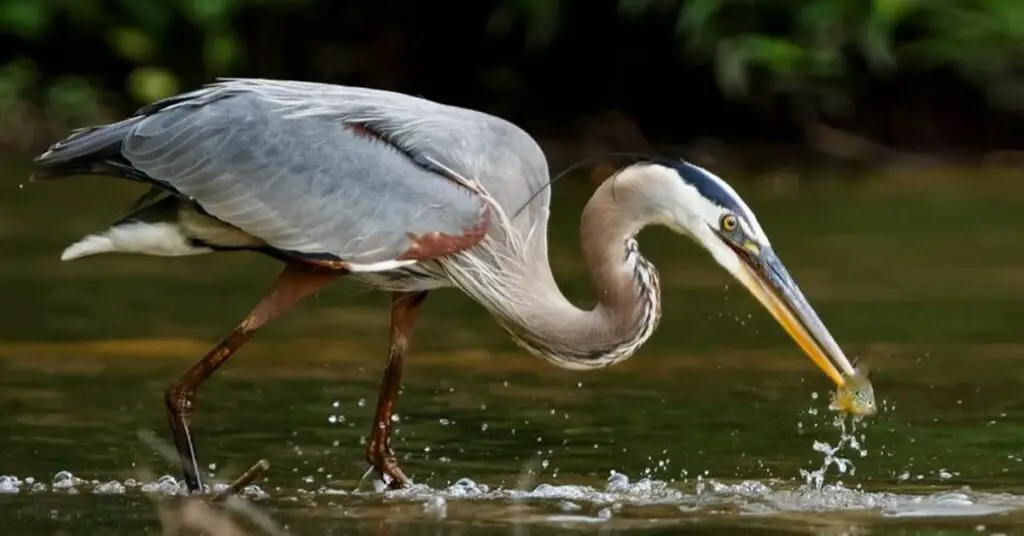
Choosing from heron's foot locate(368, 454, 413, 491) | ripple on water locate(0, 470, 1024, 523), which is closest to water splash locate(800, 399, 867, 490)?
ripple on water locate(0, 470, 1024, 523)

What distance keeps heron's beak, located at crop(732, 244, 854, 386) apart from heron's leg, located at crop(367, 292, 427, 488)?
1297mm

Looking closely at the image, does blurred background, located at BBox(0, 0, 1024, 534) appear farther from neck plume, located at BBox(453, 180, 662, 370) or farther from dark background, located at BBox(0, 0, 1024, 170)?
neck plume, located at BBox(453, 180, 662, 370)

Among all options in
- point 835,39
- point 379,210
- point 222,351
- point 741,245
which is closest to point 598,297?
point 741,245

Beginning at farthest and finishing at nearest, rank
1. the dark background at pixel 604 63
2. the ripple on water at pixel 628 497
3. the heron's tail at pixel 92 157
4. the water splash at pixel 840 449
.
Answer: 1. the dark background at pixel 604 63
2. the heron's tail at pixel 92 157
3. the water splash at pixel 840 449
4. the ripple on water at pixel 628 497

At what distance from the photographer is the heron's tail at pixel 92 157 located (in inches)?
306

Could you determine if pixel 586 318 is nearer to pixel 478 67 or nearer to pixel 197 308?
pixel 197 308

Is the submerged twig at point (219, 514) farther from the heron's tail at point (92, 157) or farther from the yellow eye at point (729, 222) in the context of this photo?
the yellow eye at point (729, 222)

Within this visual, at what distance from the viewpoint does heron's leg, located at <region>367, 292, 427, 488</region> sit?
294 inches

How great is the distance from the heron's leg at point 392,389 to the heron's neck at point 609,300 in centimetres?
55

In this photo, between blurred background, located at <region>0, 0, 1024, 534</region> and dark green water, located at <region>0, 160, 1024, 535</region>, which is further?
blurred background, located at <region>0, 0, 1024, 534</region>

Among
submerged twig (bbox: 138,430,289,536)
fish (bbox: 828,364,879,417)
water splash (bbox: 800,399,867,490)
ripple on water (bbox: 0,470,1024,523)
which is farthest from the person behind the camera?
water splash (bbox: 800,399,867,490)

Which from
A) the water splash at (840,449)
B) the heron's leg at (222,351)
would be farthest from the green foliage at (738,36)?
the heron's leg at (222,351)

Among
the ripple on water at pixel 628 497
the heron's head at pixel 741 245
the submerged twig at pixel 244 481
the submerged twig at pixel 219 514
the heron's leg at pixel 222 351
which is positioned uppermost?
the heron's head at pixel 741 245

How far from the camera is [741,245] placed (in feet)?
23.3
